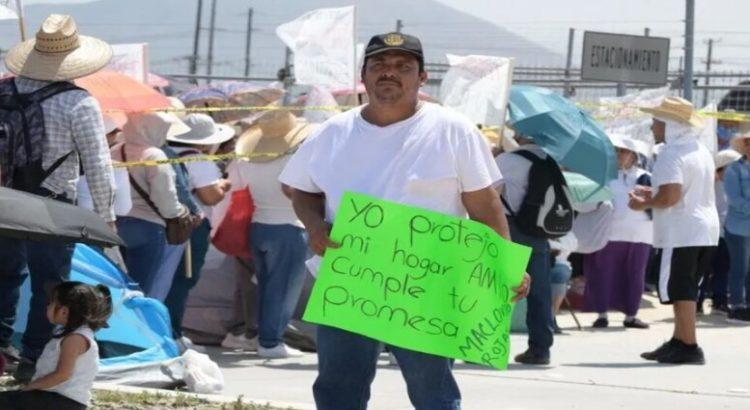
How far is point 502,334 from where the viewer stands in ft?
21.3

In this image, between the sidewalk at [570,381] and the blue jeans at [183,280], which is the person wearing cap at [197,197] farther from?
the sidewalk at [570,381]

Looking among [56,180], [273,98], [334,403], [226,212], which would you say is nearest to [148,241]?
[226,212]

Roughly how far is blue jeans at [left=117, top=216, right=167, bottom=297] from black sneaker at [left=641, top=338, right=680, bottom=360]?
3341 millimetres

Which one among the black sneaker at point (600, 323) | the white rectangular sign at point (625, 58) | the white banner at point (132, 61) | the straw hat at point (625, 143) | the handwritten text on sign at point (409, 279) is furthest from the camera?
the white rectangular sign at point (625, 58)

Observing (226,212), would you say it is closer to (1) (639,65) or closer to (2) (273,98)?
(2) (273,98)

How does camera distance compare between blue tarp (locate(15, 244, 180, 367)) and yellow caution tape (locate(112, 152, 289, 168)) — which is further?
yellow caution tape (locate(112, 152, 289, 168))

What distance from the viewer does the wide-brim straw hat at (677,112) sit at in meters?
12.0

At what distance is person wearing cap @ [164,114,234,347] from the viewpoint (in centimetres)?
1152

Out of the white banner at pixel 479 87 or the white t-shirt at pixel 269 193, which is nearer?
the white t-shirt at pixel 269 193

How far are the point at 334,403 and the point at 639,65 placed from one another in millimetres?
12926

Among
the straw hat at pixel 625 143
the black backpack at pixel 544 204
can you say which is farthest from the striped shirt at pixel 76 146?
the straw hat at pixel 625 143

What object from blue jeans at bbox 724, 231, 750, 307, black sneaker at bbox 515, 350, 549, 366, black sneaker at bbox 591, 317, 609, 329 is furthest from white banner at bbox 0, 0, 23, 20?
blue jeans at bbox 724, 231, 750, 307

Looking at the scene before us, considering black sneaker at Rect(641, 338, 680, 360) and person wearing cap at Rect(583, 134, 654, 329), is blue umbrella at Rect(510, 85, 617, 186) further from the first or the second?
person wearing cap at Rect(583, 134, 654, 329)

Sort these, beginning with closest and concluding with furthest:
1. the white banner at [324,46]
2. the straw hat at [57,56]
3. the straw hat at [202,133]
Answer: the straw hat at [57,56]
the straw hat at [202,133]
the white banner at [324,46]
